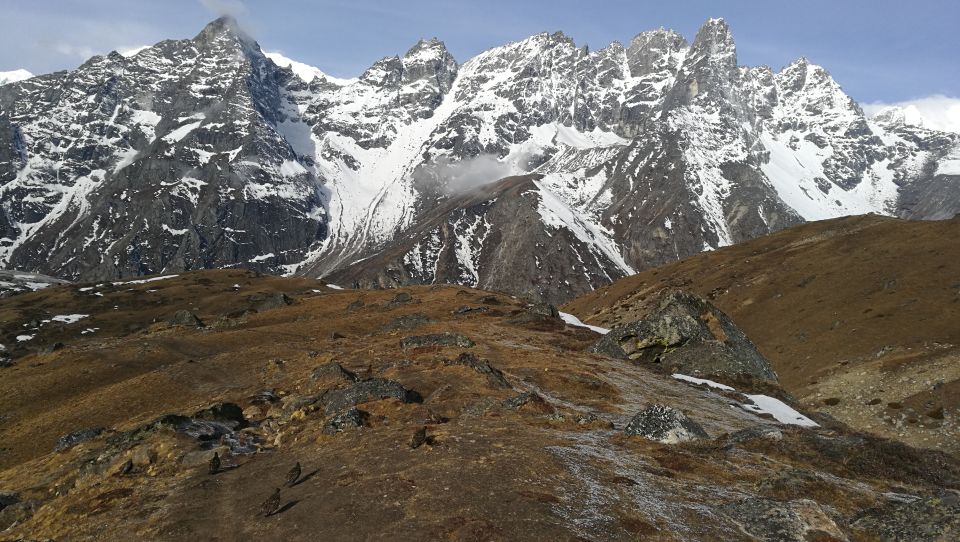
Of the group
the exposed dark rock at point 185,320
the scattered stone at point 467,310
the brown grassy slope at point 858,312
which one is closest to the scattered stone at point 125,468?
the scattered stone at point 467,310

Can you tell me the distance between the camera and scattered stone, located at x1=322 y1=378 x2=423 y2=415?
110ft

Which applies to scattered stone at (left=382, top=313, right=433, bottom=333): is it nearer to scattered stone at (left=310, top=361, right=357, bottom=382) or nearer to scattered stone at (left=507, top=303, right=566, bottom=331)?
scattered stone at (left=507, top=303, right=566, bottom=331)

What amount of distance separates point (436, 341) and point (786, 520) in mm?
34524

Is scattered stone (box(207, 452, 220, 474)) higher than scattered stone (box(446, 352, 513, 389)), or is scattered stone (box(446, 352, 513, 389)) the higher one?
scattered stone (box(446, 352, 513, 389))

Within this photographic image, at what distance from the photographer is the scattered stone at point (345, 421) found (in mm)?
29297

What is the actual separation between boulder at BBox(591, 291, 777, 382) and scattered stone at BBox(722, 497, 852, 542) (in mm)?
31676

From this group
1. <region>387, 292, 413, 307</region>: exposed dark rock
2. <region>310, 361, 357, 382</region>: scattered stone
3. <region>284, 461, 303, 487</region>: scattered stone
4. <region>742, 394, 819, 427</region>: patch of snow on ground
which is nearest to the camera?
<region>284, 461, 303, 487</region>: scattered stone

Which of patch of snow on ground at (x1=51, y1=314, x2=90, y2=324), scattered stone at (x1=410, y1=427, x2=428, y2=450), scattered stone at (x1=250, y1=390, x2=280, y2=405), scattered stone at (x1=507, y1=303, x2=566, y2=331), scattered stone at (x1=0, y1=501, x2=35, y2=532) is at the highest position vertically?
scattered stone at (x1=410, y1=427, x2=428, y2=450)

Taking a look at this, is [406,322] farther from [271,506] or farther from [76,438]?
[271,506]

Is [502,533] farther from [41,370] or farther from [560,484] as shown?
[41,370]

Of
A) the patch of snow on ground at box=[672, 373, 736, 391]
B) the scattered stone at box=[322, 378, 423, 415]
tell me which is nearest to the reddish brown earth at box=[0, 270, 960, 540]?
the scattered stone at box=[322, 378, 423, 415]

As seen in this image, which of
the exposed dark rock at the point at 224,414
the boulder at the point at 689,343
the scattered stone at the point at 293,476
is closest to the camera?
the scattered stone at the point at 293,476

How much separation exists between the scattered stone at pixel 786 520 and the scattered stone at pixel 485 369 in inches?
768

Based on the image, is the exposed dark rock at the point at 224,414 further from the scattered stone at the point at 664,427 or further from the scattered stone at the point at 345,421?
the scattered stone at the point at 664,427
